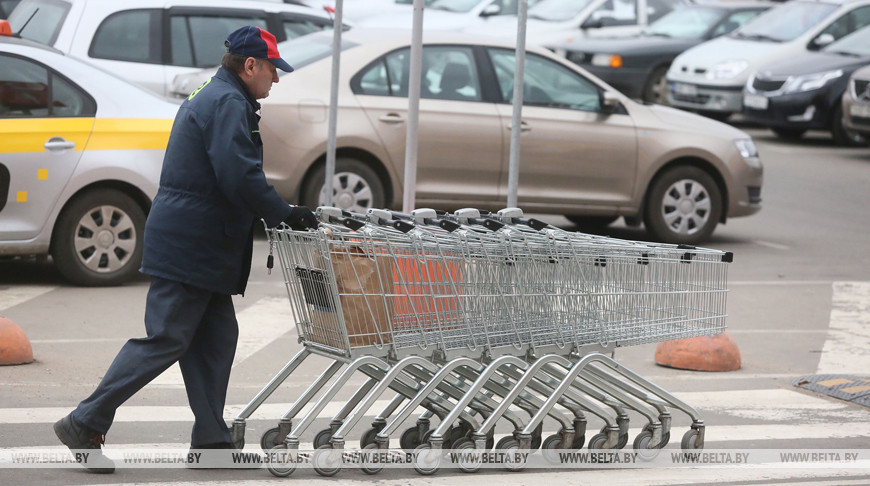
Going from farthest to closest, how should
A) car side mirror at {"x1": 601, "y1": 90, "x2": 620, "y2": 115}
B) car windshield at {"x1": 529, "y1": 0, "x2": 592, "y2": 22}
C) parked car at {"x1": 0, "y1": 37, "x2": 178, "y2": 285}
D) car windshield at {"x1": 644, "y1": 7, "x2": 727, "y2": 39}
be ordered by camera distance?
car windshield at {"x1": 644, "y1": 7, "x2": 727, "y2": 39}, car windshield at {"x1": 529, "y1": 0, "x2": 592, "y2": 22}, car side mirror at {"x1": 601, "y1": 90, "x2": 620, "y2": 115}, parked car at {"x1": 0, "y1": 37, "x2": 178, "y2": 285}

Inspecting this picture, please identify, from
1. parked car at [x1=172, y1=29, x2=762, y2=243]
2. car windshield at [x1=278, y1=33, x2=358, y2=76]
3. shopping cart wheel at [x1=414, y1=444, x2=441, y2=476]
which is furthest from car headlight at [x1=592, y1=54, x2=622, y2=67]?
shopping cart wheel at [x1=414, y1=444, x2=441, y2=476]

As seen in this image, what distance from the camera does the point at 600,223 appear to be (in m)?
13.1

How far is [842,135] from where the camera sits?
63.3ft

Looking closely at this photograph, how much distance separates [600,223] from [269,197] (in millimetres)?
8273

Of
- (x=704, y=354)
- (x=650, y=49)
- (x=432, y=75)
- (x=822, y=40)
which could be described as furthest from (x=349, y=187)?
(x=650, y=49)

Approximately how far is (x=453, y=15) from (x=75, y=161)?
13.9 meters

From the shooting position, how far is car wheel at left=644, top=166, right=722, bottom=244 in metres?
12.3

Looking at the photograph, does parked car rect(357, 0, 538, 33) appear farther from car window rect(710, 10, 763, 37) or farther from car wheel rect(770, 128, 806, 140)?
car wheel rect(770, 128, 806, 140)

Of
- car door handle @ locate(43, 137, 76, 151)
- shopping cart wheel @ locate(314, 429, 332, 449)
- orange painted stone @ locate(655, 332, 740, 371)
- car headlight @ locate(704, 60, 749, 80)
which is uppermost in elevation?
car headlight @ locate(704, 60, 749, 80)

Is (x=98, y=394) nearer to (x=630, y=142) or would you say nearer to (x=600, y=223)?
(x=630, y=142)

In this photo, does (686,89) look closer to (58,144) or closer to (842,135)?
(842,135)

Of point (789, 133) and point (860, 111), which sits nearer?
point (860, 111)

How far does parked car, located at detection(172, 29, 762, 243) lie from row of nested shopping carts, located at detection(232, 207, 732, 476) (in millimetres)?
5391

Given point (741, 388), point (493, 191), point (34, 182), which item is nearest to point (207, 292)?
point (741, 388)
